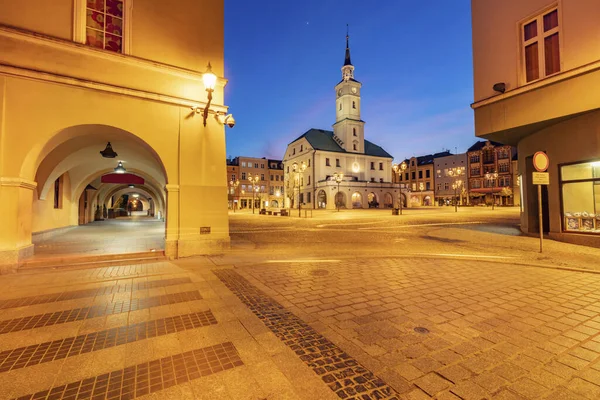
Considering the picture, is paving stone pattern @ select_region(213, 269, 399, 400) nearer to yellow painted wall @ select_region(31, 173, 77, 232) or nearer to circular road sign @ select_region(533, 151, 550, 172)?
circular road sign @ select_region(533, 151, 550, 172)

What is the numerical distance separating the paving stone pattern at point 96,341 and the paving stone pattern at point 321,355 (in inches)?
35.4

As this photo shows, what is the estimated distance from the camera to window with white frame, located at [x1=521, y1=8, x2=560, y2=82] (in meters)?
9.91

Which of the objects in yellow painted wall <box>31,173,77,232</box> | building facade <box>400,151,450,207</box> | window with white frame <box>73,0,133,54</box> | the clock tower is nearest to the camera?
window with white frame <box>73,0,133,54</box>

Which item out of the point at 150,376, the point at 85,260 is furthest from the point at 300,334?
the point at 85,260

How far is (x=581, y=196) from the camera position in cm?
1027

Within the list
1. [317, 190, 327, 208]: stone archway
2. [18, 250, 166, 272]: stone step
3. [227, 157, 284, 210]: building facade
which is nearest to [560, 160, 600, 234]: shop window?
[18, 250, 166, 272]: stone step

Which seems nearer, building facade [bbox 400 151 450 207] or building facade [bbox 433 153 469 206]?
building facade [bbox 433 153 469 206]

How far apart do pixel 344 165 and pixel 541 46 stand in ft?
175

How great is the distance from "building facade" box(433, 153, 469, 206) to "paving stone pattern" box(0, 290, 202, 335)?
235 feet

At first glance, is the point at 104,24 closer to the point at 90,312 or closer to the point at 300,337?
the point at 90,312

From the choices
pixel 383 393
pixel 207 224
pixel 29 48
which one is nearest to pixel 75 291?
pixel 207 224

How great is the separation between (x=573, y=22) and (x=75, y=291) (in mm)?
15968

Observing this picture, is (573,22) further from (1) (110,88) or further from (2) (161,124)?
(1) (110,88)

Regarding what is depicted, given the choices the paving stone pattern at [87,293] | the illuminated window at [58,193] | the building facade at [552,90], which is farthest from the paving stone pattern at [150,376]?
the illuminated window at [58,193]
